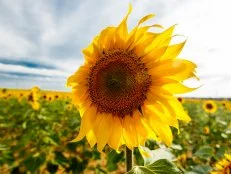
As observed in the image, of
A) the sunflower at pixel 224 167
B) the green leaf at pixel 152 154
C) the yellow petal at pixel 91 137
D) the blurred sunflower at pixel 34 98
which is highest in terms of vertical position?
the blurred sunflower at pixel 34 98

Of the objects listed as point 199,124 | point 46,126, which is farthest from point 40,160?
point 199,124

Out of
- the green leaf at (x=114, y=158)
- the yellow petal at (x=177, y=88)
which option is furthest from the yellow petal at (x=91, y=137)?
the green leaf at (x=114, y=158)

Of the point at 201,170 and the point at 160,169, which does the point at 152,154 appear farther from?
the point at 201,170

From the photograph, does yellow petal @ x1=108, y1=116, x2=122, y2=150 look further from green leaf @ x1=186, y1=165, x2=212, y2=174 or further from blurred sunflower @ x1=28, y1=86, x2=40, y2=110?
blurred sunflower @ x1=28, y1=86, x2=40, y2=110

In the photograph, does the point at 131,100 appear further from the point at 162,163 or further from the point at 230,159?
the point at 230,159

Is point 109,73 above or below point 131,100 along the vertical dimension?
above

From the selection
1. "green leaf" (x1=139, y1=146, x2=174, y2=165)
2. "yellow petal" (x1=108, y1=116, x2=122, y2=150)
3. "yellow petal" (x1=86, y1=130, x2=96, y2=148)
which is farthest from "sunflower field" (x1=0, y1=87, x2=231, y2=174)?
"yellow petal" (x1=86, y1=130, x2=96, y2=148)

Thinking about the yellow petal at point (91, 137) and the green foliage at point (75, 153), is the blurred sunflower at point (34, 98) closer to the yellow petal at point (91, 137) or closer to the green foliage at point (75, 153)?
the green foliage at point (75, 153)
